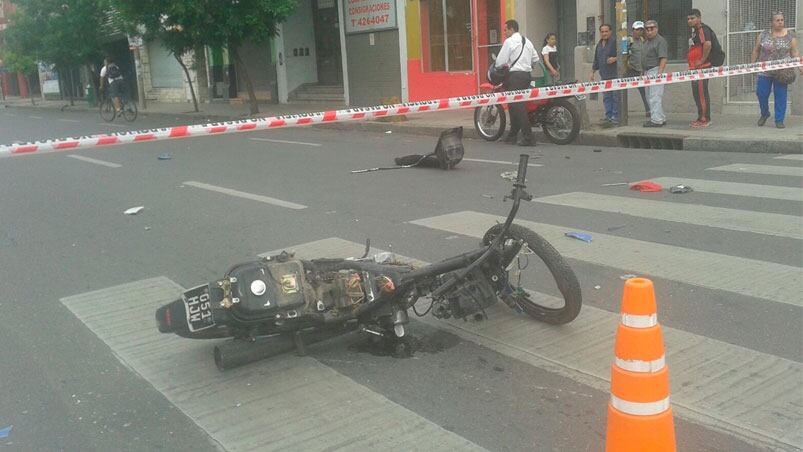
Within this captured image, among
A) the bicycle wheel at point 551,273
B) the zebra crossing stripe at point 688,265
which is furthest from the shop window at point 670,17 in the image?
the bicycle wheel at point 551,273

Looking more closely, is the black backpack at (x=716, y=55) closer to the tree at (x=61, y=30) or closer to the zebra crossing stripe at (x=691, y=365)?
the zebra crossing stripe at (x=691, y=365)

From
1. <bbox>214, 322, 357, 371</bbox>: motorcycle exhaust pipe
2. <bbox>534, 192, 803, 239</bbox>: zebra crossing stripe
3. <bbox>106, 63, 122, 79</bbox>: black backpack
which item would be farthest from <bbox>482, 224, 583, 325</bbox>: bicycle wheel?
<bbox>106, 63, 122, 79</bbox>: black backpack

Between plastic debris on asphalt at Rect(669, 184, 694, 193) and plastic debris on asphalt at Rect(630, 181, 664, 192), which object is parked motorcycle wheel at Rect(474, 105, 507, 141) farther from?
plastic debris on asphalt at Rect(669, 184, 694, 193)

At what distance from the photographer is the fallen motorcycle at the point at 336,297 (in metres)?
4.11

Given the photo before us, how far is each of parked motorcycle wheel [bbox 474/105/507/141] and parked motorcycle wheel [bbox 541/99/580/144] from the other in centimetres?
79

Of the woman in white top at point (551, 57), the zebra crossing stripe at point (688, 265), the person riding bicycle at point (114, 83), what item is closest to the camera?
the zebra crossing stripe at point (688, 265)

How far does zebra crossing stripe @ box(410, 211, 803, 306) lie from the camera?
5367mm

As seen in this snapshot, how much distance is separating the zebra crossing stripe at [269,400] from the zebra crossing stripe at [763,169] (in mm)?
7068

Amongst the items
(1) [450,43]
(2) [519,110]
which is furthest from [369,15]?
(2) [519,110]

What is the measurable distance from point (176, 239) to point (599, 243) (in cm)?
383

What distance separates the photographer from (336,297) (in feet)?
14.3

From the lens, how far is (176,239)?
7.52 metres

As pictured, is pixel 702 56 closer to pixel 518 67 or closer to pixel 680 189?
pixel 518 67

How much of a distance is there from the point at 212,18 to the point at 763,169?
16.0 metres
